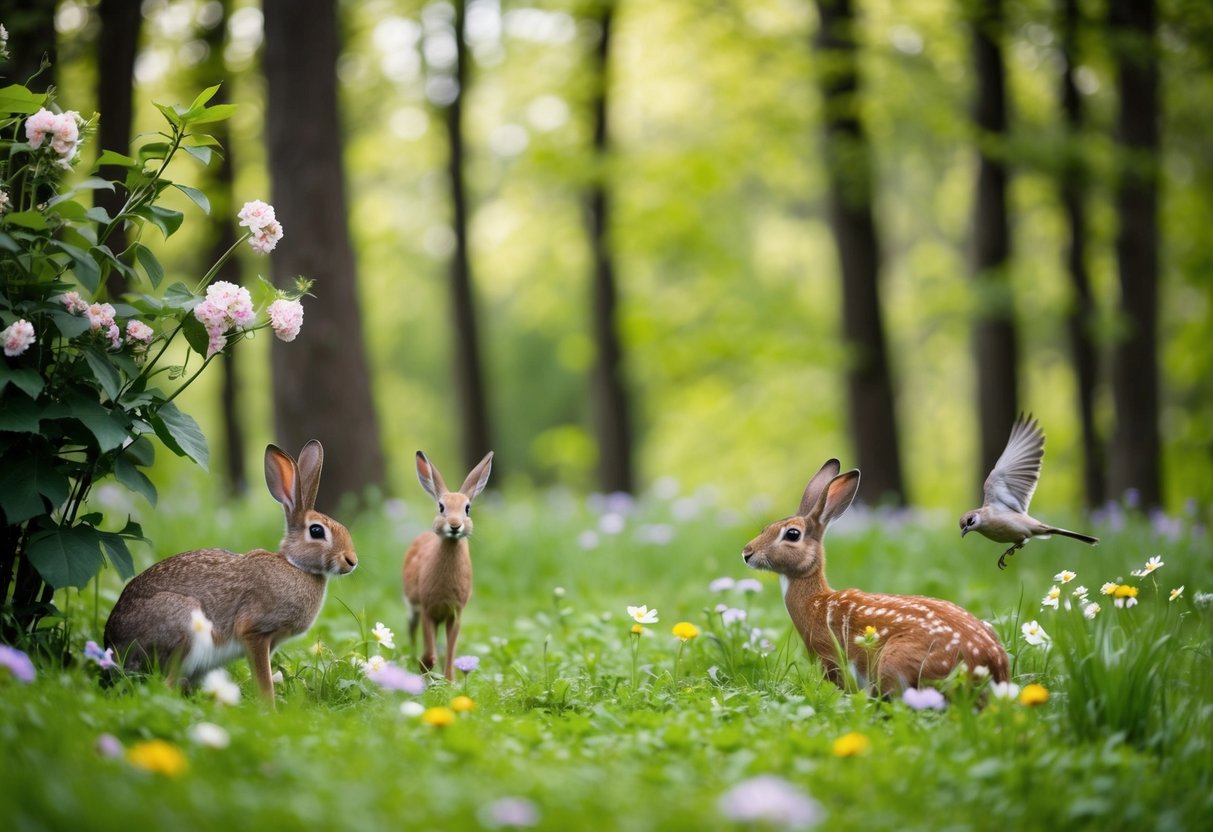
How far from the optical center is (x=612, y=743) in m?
4.16

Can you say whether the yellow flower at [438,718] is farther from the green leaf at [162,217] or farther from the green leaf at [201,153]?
the green leaf at [201,153]

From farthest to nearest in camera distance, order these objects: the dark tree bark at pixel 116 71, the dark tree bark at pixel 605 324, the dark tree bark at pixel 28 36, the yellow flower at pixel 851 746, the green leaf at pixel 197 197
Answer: the dark tree bark at pixel 605 324 → the dark tree bark at pixel 116 71 → the dark tree bark at pixel 28 36 → the green leaf at pixel 197 197 → the yellow flower at pixel 851 746

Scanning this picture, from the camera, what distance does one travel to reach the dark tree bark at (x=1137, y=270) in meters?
13.3

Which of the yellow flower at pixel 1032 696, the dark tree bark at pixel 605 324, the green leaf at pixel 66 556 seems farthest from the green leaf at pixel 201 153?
the dark tree bark at pixel 605 324

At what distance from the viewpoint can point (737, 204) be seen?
2156 centimetres

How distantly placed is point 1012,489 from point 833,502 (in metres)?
0.86

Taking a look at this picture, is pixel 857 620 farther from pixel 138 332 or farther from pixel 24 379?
pixel 24 379

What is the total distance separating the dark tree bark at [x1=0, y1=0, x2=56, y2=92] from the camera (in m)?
6.91

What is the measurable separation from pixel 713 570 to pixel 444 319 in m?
25.5

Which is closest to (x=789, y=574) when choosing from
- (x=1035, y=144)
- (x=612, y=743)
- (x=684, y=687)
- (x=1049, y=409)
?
(x=684, y=687)

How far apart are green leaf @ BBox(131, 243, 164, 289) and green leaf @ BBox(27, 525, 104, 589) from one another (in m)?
1.18

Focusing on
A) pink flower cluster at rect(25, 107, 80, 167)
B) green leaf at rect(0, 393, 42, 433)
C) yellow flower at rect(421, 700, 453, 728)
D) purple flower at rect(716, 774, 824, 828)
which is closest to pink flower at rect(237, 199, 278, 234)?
pink flower cluster at rect(25, 107, 80, 167)

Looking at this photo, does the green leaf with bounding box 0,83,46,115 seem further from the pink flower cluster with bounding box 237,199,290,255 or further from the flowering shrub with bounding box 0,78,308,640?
the pink flower cluster with bounding box 237,199,290,255

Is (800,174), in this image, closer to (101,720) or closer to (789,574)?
(789,574)
